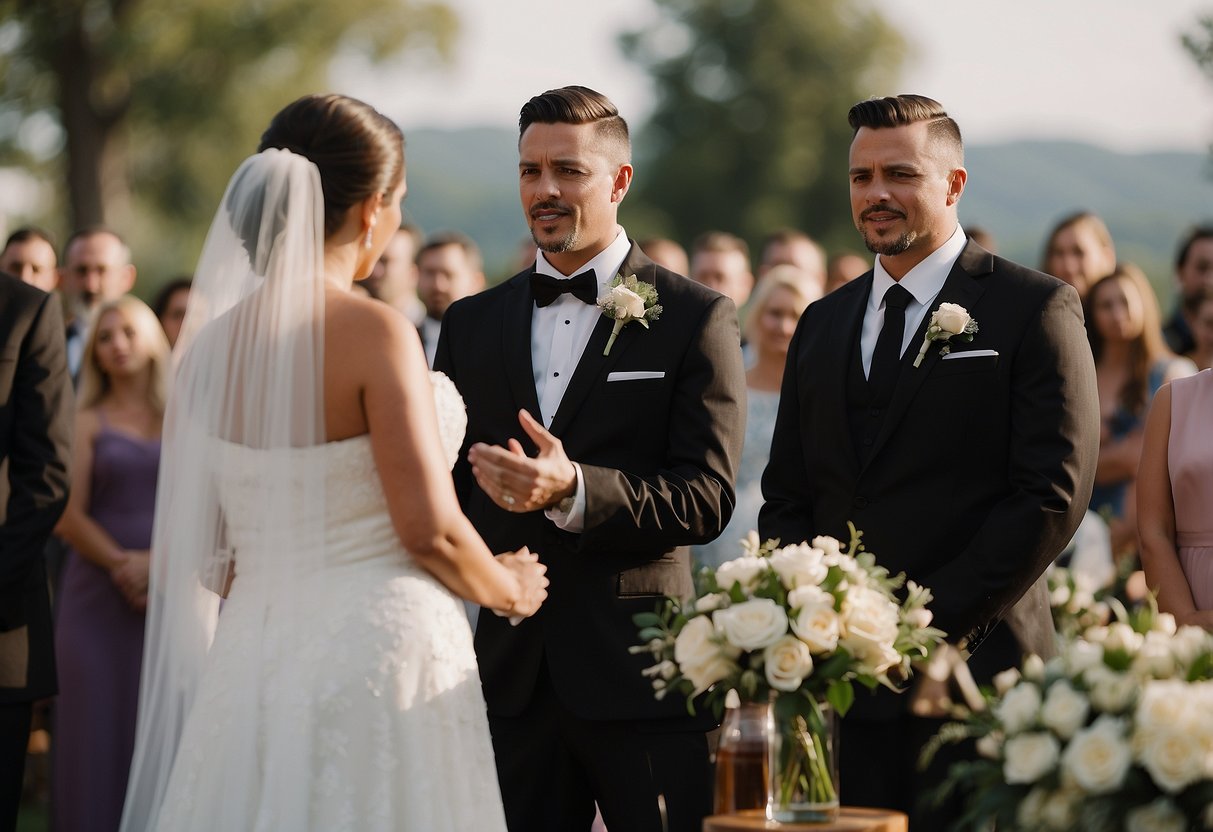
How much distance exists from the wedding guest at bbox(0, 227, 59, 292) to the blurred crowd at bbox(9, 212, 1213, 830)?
0.4 inches

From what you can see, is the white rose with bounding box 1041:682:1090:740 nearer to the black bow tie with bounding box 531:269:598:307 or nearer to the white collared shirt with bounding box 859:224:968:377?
the white collared shirt with bounding box 859:224:968:377

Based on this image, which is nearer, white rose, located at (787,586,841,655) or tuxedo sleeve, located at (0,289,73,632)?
white rose, located at (787,586,841,655)

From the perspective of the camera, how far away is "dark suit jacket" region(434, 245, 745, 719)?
494 cm

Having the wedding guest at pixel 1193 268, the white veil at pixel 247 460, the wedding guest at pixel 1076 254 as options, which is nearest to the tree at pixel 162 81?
the wedding guest at pixel 1076 254

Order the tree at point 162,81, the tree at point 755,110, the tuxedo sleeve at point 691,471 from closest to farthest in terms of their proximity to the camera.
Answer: the tuxedo sleeve at point 691,471
the tree at point 162,81
the tree at point 755,110

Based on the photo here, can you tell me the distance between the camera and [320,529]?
13.7ft

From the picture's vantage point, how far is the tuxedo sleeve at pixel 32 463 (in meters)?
5.75

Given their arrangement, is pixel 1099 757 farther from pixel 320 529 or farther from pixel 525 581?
pixel 320 529

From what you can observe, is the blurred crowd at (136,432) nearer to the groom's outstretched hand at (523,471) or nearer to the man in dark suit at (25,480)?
the man in dark suit at (25,480)

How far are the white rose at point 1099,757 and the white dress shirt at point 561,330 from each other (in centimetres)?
214

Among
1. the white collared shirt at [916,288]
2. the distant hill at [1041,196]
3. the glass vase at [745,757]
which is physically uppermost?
the distant hill at [1041,196]

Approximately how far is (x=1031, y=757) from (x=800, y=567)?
2.63 ft

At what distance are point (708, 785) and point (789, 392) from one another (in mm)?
1231

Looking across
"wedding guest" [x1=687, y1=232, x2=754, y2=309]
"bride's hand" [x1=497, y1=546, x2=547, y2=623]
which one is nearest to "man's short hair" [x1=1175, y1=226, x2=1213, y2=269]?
"wedding guest" [x1=687, y1=232, x2=754, y2=309]
